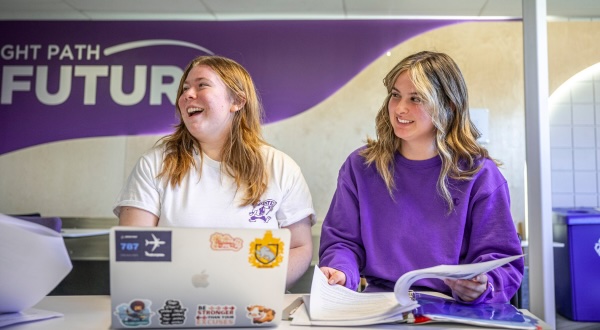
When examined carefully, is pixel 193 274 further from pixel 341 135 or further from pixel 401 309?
pixel 341 135

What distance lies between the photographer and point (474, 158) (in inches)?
63.8

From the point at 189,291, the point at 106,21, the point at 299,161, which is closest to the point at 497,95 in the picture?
the point at 299,161

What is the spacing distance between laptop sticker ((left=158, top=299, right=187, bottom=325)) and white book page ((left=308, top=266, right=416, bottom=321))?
258 millimetres

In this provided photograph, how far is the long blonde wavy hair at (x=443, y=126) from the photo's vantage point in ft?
5.22

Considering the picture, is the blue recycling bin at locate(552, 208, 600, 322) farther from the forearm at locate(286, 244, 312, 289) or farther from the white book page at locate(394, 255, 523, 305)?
the white book page at locate(394, 255, 523, 305)

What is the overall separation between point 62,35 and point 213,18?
1.21 m

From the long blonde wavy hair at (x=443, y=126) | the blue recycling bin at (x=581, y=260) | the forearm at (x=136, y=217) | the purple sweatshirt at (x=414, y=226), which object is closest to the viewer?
the purple sweatshirt at (x=414, y=226)

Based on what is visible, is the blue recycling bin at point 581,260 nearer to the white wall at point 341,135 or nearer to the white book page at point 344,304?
the white wall at point 341,135

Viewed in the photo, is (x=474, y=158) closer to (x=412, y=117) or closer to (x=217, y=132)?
(x=412, y=117)

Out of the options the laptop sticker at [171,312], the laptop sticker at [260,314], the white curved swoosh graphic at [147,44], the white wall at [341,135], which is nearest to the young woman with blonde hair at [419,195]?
the laptop sticker at [260,314]

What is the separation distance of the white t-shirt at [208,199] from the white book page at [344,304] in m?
0.61

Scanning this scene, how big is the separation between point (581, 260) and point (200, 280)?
2.86 metres

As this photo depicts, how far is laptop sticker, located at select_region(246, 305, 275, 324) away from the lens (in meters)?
1.01

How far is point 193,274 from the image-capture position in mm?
965
